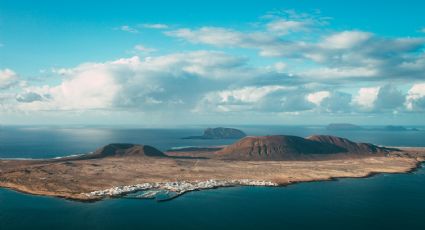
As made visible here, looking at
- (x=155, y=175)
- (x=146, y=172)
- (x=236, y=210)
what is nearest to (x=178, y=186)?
(x=155, y=175)

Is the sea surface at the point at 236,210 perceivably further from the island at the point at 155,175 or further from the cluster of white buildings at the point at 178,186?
the island at the point at 155,175

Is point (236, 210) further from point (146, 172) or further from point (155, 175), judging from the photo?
point (146, 172)

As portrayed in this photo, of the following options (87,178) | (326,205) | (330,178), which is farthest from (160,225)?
(330,178)

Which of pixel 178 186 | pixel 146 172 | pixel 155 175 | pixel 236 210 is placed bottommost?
pixel 236 210

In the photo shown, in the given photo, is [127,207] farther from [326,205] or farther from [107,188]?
[326,205]

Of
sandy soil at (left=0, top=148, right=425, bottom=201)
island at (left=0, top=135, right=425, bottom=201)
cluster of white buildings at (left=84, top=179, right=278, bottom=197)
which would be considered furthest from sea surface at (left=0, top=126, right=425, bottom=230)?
sandy soil at (left=0, top=148, right=425, bottom=201)

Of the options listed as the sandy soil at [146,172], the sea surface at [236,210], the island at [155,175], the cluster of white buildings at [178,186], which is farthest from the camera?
the sandy soil at [146,172]

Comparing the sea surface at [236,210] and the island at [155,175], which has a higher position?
the island at [155,175]

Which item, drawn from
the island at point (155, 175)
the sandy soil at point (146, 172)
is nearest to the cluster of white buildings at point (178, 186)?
the island at point (155, 175)
